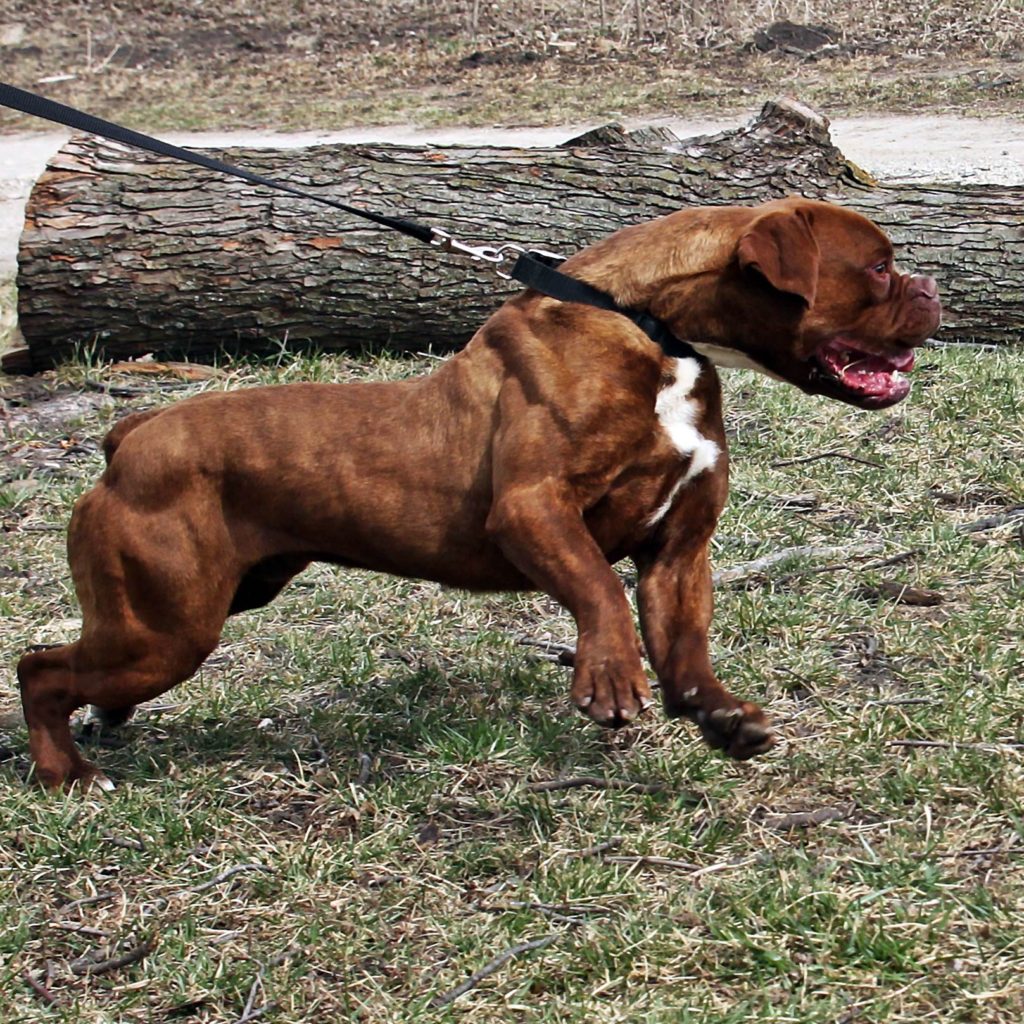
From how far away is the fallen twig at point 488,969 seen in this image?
11.0ft

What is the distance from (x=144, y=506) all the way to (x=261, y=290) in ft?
12.5

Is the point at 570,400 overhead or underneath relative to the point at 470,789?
overhead

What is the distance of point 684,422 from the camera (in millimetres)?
4004

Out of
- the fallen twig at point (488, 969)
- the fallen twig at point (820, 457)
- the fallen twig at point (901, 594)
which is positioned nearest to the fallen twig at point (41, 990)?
the fallen twig at point (488, 969)

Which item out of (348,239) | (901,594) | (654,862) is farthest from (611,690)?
(348,239)

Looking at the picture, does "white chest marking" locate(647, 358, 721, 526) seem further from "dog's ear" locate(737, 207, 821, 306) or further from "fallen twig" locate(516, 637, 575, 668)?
"fallen twig" locate(516, 637, 575, 668)

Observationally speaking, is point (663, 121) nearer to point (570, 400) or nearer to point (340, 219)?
point (340, 219)

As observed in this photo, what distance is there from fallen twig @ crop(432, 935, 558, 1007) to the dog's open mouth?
1.59 meters

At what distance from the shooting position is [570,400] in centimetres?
391

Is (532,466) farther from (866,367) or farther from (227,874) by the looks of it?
(227,874)

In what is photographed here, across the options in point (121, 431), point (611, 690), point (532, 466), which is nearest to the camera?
point (611, 690)

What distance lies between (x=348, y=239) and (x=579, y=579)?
437 cm

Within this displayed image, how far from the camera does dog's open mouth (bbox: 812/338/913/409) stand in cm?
406

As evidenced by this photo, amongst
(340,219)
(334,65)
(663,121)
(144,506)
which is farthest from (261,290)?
(334,65)
